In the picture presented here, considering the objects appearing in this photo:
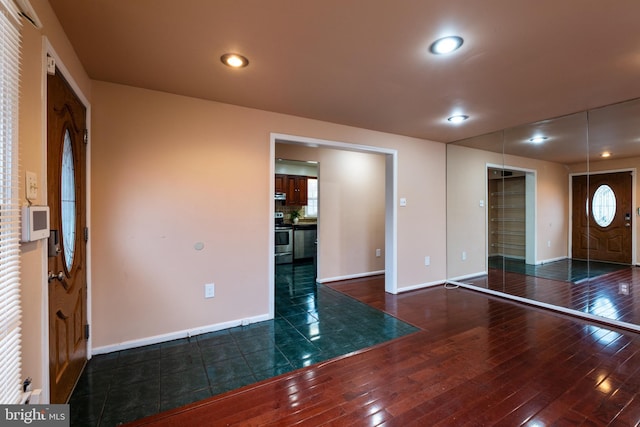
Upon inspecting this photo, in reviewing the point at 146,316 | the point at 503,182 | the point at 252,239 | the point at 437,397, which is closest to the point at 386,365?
the point at 437,397

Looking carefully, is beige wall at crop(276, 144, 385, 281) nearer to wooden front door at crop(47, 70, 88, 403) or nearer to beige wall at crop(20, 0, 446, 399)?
beige wall at crop(20, 0, 446, 399)

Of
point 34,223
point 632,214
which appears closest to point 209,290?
point 34,223

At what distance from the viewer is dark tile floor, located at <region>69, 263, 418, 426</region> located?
71.4 inches

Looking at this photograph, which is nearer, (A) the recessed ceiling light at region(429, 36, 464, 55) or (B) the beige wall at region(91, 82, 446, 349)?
(A) the recessed ceiling light at region(429, 36, 464, 55)

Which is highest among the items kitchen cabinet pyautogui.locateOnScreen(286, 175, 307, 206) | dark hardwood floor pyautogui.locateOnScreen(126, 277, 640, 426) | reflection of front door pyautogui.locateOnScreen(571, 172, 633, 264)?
kitchen cabinet pyautogui.locateOnScreen(286, 175, 307, 206)

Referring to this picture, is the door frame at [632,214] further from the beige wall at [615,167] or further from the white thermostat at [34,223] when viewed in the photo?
the white thermostat at [34,223]

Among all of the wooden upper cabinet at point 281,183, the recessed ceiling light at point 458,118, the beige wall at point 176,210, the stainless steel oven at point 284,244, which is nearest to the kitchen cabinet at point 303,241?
the stainless steel oven at point 284,244

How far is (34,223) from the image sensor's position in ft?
4.25

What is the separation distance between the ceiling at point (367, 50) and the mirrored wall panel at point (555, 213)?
96 centimetres

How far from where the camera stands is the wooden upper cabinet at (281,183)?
6727 mm

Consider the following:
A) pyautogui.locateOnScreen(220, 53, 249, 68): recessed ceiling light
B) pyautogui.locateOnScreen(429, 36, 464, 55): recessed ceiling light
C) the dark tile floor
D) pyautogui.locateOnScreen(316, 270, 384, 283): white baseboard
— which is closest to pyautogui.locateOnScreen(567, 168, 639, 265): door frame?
pyautogui.locateOnScreen(316, 270, 384, 283): white baseboard

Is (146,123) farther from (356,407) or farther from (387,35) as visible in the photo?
(356,407)

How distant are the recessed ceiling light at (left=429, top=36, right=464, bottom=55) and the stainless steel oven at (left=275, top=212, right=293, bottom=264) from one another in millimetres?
4764

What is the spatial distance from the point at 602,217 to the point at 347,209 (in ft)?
11.7
